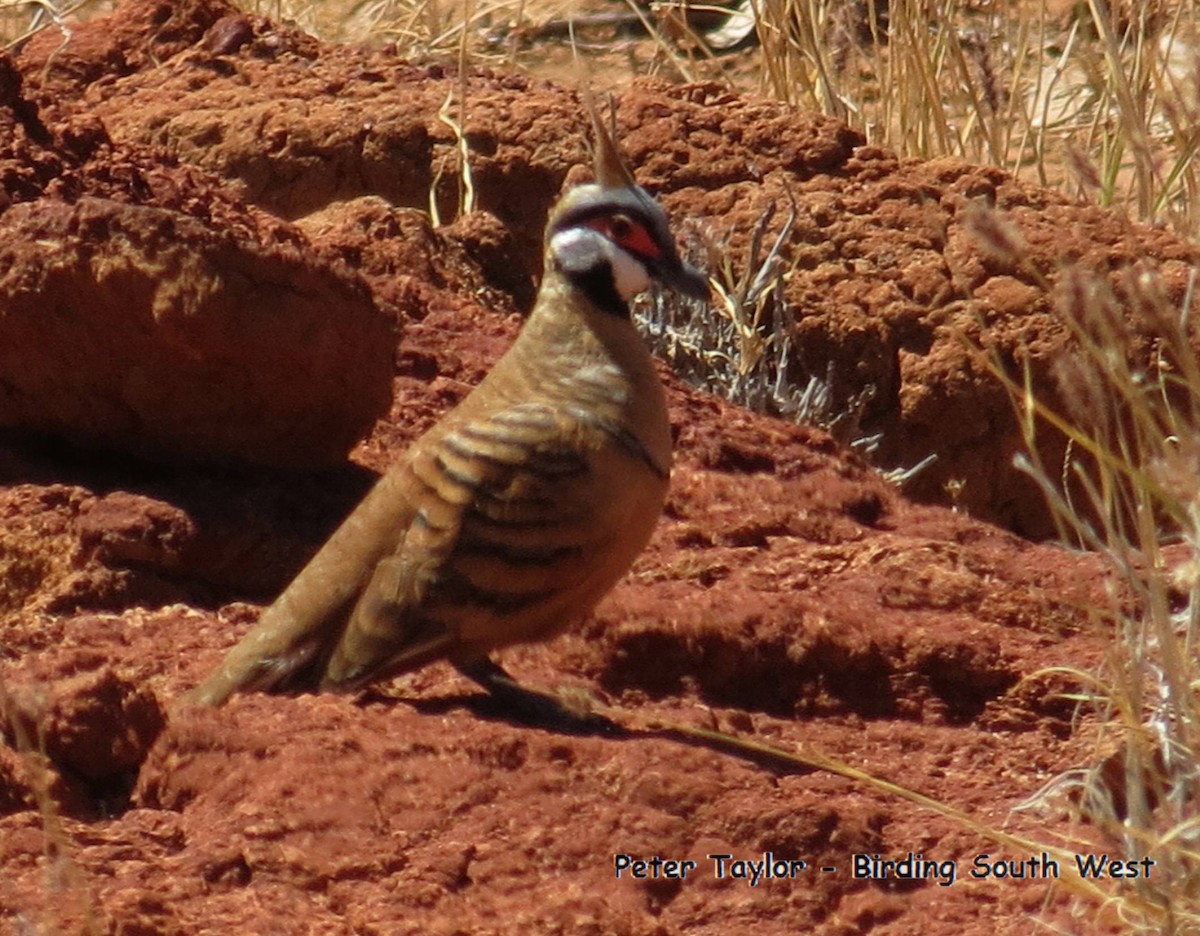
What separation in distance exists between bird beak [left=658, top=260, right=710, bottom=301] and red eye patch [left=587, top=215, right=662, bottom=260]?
0.06 metres

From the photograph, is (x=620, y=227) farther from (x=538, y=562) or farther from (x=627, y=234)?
(x=538, y=562)

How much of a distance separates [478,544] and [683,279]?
0.94 m

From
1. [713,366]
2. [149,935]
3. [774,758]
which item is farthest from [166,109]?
[149,935]

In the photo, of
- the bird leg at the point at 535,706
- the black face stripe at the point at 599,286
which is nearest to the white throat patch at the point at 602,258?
the black face stripe at the point at 599,286

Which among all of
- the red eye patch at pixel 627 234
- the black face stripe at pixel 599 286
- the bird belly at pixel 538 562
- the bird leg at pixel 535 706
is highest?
the red eye patch at pixel 627 234

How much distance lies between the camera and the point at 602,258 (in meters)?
4.93

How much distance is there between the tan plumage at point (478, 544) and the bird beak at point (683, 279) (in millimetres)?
363

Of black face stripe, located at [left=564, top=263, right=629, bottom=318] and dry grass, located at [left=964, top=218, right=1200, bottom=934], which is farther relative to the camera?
black face stripe, located at [left=564, top=263, right=629, bottom=318]

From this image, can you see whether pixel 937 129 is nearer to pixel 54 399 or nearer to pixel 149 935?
pixel 54 399

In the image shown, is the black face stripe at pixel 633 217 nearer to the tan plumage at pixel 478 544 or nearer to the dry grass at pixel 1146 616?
the tan plumage at pixel 478 544

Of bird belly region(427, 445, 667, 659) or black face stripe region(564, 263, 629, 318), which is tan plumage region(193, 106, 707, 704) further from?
black face stripe region(564, 263, 629, 318)

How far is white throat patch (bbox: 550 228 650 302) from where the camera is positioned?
16.2ft

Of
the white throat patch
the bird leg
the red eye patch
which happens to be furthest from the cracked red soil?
the red eye patch

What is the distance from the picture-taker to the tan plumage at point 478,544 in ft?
14.4
